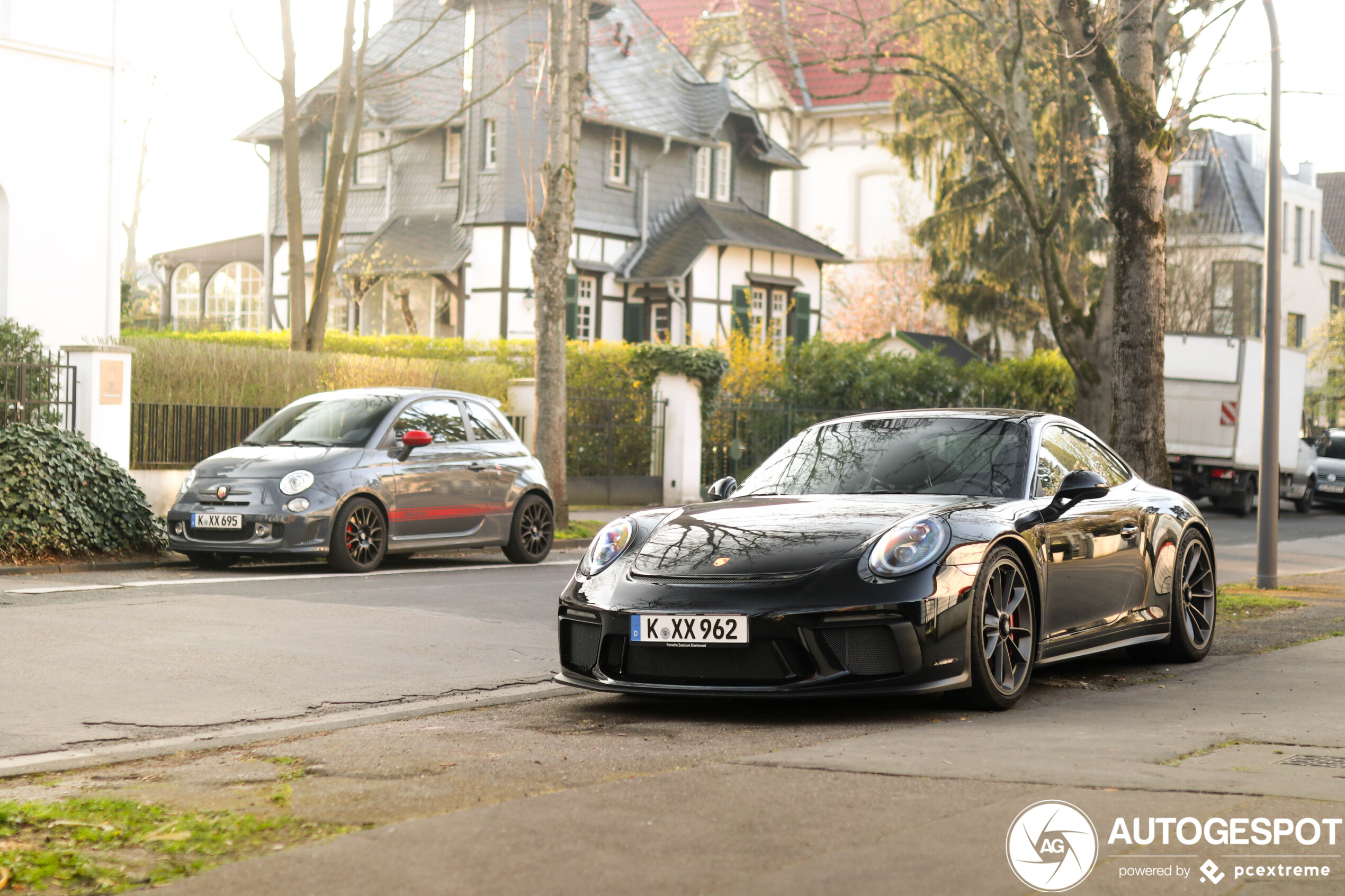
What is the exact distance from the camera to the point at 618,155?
40094mm

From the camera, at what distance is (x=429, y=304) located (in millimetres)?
38844

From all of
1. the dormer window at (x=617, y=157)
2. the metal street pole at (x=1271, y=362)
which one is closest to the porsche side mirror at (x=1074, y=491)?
the metal street pole at (x=1271, y=362)

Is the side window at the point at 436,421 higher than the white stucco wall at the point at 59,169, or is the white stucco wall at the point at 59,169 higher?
the white stucco wall at the point at 59,169

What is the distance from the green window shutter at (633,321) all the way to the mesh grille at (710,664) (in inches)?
1292

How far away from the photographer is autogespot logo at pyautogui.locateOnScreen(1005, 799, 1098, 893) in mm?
4156

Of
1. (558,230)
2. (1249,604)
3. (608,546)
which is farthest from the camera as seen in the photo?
(558,230)

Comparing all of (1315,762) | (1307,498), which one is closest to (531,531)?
(1315,762)

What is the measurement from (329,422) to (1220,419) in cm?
2129

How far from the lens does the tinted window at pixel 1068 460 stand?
8.09m

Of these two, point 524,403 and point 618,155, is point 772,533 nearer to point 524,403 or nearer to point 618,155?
point 524,403

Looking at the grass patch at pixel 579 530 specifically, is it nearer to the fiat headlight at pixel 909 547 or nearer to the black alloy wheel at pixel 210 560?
the black alloy wheel at pixel 210 560

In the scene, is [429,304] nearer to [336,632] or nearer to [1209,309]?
[1209,309]

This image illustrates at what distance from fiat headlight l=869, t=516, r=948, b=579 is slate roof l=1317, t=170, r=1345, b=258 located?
67.4m

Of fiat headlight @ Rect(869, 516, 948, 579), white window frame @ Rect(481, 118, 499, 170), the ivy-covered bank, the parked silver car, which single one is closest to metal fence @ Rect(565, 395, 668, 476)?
the parked silver car
